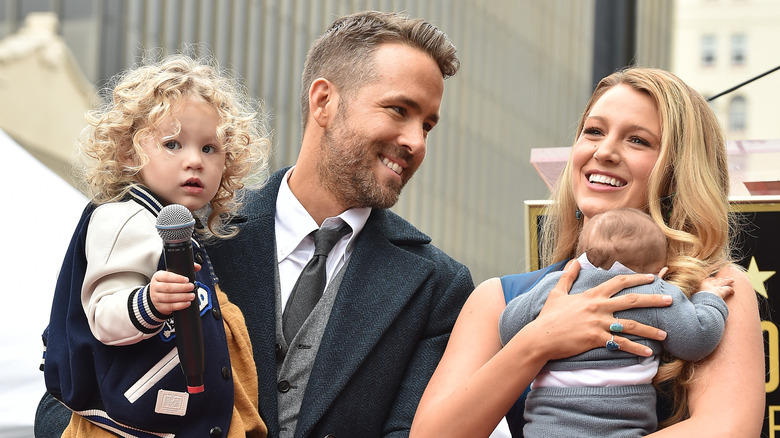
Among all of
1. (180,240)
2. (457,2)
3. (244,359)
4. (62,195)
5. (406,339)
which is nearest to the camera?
(180,240)

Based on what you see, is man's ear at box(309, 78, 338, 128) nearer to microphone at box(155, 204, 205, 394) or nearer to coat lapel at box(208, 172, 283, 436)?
coat lapel at box(208, 172, 283, 436)

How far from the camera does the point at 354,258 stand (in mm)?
4125

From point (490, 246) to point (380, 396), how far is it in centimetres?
3466

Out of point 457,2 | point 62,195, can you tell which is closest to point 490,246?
point 457,2

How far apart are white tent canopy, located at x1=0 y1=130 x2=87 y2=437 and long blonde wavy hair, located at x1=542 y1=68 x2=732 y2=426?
2.12 meters

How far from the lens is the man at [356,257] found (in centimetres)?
386

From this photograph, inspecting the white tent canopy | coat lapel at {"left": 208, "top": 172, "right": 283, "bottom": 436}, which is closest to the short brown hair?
coat lapel at {"left": 208, "top": 172, "right": 283, "bottom": 436}

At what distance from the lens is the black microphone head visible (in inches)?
112

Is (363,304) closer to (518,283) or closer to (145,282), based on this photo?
(518,283)

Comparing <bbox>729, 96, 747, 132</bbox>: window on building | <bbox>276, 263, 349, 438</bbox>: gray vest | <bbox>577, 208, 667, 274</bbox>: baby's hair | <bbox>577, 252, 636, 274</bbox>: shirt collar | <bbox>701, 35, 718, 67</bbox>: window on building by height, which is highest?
Result: <bbox>577, 208, 667, 274</bbox>: baby's hair

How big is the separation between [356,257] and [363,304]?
0.68 ft

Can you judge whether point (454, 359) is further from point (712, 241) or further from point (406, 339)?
point (712, 241)

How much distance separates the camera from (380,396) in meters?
3.92

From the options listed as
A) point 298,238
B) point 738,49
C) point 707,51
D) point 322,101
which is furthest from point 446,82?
point 738,49
